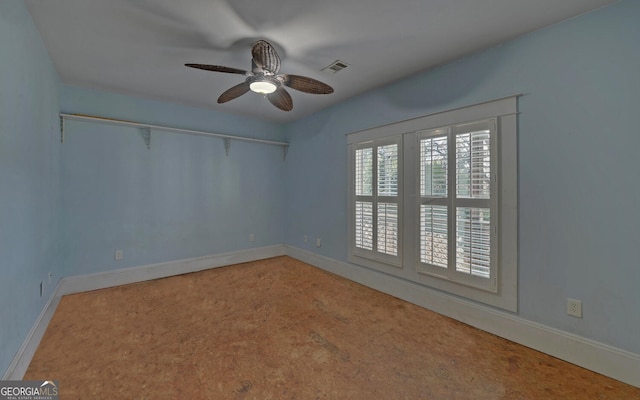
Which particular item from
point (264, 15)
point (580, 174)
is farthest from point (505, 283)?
point (264, 15)

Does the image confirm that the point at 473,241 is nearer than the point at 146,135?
Yes

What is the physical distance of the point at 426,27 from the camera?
1.97 m

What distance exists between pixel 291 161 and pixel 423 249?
2.91m

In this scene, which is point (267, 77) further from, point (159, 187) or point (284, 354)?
point (159, 187)

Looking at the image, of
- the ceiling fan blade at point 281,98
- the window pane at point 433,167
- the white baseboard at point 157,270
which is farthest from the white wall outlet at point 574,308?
the white baseboard at point 157,270

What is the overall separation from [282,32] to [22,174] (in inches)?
84.9

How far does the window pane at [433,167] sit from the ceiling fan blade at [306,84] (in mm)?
1203

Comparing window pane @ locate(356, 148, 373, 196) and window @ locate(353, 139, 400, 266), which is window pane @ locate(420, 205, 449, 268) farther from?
window pane @ locate(356, 148, 373, 196)

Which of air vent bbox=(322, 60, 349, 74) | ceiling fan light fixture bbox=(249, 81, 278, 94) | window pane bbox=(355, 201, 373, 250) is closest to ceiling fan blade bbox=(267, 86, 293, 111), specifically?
ceiling fan light fixture bbox=(249, 81, 278, 94)

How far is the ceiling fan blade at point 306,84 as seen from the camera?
7.17ft

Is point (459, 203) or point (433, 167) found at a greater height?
point (433, 167)

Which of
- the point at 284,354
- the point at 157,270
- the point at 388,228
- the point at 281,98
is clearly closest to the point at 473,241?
the point at 388,228

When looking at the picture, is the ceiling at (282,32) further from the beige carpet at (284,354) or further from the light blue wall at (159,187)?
the beige carpet at (284,354)

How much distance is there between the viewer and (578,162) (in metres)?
1.84
